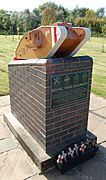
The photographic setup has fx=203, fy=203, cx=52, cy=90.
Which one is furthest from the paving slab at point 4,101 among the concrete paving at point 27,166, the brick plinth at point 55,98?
the brick plinth at point 55,98

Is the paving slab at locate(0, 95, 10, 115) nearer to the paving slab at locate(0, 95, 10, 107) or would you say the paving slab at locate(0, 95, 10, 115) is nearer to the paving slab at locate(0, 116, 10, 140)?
the paving slab at locate(0, 95, 10, 107)

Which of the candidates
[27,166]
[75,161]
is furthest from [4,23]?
[75,161]

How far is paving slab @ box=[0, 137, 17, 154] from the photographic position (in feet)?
10.00

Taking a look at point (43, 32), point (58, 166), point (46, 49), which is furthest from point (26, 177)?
point (43, 32)

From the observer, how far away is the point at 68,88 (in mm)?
2566

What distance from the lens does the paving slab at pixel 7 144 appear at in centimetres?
305

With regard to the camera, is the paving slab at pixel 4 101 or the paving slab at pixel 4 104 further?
the paving slab at pixel 4 101

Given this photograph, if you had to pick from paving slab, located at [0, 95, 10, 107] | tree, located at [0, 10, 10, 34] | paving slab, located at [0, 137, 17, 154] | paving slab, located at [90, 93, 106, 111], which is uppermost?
tree, located at [0, 10, 10, 34]

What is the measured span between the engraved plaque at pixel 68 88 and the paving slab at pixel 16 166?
886mm

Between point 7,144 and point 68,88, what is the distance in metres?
1.39

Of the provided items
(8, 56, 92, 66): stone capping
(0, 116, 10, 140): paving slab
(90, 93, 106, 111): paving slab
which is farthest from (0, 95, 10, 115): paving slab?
(90, 93, 106, 111): paving slab

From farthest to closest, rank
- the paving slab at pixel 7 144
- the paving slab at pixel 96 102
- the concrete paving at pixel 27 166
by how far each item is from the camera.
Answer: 1. the paving slab at pixel 96 102
2. the paving slab at pixel 7 144
3. the concrete paving at pixel 27 166

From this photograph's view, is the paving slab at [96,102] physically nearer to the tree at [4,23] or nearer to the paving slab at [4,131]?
the paving slab at [4,131]

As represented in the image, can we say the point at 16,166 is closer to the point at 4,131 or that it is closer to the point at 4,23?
the point at 4,131
